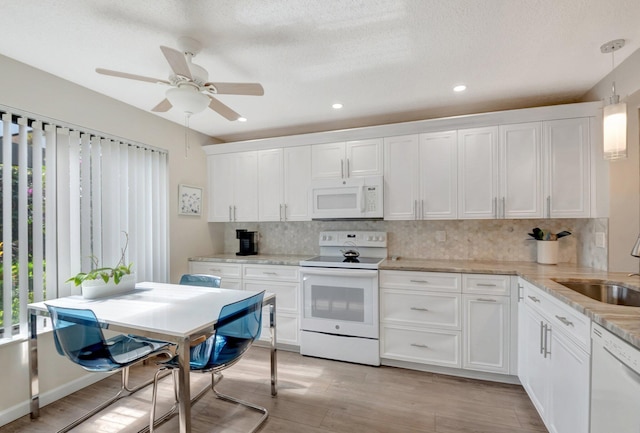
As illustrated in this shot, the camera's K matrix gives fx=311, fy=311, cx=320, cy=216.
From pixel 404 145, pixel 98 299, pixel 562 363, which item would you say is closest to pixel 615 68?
pixel 404 145

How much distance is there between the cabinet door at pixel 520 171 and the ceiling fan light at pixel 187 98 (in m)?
2.52

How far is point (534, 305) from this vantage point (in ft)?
6.90

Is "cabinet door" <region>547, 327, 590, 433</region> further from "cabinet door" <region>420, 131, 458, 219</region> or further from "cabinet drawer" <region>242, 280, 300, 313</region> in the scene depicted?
"cabinet drawer" <region>242, 280, 300, 313</region>

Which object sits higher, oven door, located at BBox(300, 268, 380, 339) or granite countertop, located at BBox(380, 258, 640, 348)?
granite countertop, located at BBox(380, 258, 640, 348)

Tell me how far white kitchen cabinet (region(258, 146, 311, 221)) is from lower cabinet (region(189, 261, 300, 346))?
62cm

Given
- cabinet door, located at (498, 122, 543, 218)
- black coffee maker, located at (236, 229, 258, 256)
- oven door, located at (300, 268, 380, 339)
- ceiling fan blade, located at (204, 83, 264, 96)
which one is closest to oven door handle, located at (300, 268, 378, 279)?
oven door, located at (300, 268, 380, 339)

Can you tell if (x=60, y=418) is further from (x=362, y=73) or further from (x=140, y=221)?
(x=362, y=73)

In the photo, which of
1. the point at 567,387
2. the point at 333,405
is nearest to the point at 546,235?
the point at 567,387

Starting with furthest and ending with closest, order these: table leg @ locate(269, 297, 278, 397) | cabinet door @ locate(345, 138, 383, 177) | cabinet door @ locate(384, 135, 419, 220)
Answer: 1. cabinet door @ locate(345, 138, 383, 177)
2. cabinet door @ locate(384, 135, 419, 220)
3. table leg @ locate(269, 297, 278, 397)

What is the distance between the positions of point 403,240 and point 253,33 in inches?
96.4

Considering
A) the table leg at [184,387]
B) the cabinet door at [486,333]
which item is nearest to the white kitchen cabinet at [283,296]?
the cabinet door at [486,333]

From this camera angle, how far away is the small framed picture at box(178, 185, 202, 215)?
3.52m

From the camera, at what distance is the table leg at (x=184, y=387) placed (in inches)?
60.1

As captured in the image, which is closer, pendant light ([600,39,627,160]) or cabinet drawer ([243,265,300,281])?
pendant light ([600,39,627,160])
